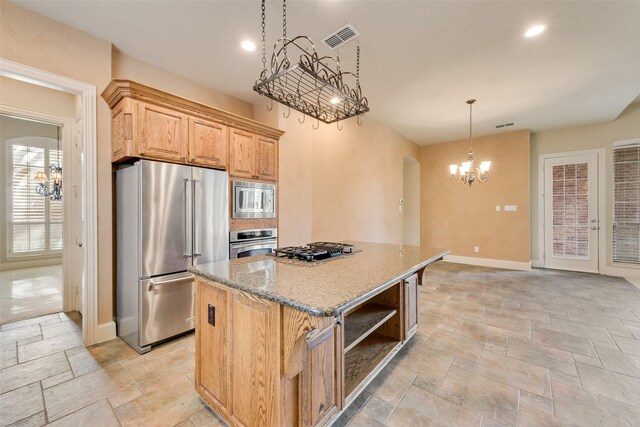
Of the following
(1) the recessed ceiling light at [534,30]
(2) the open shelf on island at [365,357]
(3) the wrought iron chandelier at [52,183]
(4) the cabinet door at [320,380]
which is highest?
(1) the recessed ceiling light at [534,30]

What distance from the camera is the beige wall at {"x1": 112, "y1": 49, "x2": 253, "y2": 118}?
269 cm

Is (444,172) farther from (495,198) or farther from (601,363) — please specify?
(601,363)

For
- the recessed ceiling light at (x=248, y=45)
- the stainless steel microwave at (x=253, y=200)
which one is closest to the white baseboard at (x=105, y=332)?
the stainless steel microwave at (x=253, y=200)

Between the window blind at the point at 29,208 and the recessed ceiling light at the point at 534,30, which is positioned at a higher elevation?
the recessed ceiling light at the point at 534,30

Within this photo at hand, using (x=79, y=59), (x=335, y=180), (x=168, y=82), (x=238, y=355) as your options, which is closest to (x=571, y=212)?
(x=335, y=180)

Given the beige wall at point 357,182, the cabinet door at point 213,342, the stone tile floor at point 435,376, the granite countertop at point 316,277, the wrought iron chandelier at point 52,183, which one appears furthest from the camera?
the wrought iron chandelier at point 52,183

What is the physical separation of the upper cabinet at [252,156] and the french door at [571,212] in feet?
18.9

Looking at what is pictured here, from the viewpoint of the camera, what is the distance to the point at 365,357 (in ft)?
6.34

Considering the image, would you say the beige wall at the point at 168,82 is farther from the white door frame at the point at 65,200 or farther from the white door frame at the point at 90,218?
the white door frame at the point at 65,200

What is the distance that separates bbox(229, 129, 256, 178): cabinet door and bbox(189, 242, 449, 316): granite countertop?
1424 mm

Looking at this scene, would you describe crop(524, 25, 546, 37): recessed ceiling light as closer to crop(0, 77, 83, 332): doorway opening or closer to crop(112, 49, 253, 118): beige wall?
crop(112, 49, 253, 118): beige wall

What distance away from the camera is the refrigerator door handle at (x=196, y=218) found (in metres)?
2.58

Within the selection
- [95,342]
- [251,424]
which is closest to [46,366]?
[95,342]

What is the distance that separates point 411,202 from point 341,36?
5.31 m
